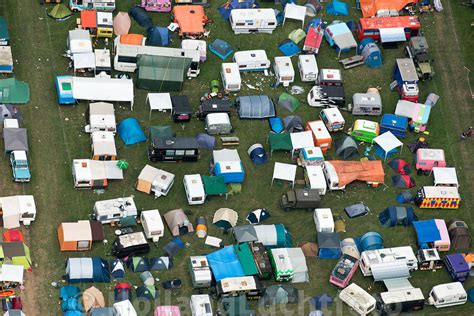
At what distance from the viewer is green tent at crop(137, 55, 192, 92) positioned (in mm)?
126062

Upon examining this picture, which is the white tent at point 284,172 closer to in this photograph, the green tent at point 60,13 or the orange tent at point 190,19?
the orange tent at point 190,19

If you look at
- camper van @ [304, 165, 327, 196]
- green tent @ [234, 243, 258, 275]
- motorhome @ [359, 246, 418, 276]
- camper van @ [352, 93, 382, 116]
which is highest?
camper van @ [352, 93, 382, 116]

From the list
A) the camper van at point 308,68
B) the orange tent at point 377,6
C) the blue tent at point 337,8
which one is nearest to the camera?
the camper van at point 308,68

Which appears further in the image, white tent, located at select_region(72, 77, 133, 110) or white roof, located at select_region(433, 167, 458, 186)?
white tent, located at select_region(72, 77, 133, 110)

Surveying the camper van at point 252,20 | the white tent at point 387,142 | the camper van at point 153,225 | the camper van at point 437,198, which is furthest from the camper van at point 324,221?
the camper van at point 252,20

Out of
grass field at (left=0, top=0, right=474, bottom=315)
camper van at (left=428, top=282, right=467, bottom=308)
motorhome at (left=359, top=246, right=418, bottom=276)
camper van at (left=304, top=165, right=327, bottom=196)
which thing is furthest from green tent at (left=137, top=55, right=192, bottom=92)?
camper van at (left=428, top=282, right=467, bottom=308)

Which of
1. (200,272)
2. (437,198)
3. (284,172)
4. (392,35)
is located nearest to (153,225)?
(200,272)

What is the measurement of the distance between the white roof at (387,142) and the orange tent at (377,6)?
19.1 m

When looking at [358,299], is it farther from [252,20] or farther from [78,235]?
[252,20]

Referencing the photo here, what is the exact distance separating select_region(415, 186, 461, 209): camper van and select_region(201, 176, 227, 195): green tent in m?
20.0

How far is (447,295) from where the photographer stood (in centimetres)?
11088

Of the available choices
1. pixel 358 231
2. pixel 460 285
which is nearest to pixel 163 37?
pixel 358 231

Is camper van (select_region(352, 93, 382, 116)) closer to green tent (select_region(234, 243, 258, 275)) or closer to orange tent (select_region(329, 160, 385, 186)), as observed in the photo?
orange tent (select_region(329, 160, 385, 186))

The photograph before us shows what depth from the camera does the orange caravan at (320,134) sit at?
123 metres
